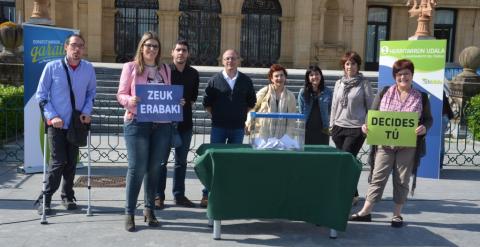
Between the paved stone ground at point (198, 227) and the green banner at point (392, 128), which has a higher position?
the green banner at point (392, 128)

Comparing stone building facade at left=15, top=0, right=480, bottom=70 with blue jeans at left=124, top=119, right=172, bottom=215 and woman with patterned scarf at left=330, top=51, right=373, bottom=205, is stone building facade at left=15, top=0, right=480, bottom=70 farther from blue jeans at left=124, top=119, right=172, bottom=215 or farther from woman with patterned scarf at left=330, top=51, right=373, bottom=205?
blue jeans at left=124, top=119, right=172, bottom=215

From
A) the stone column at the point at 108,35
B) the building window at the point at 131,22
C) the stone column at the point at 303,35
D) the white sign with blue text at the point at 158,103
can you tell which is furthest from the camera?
the stone column at the point at 303,35

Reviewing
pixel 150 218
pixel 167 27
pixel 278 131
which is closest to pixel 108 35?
pixel 167 27

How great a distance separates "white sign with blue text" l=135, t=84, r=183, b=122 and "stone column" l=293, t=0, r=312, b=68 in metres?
18.7

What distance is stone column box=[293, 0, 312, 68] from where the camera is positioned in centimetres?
2391

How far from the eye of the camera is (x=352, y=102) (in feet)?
22.6

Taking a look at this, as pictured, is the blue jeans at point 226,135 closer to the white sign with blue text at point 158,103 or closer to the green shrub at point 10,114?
the white sign with blue text at point 158,103

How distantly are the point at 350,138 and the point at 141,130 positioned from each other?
9.32 ft

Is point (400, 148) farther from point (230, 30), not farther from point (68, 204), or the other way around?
point (230, 30)

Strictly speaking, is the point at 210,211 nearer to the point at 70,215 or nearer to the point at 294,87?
the point at 70,215

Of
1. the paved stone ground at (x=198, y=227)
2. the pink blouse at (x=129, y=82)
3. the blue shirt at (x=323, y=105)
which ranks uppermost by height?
the pink blouse at (x=129, y=82)

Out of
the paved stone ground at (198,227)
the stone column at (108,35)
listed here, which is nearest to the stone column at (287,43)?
the stone column at (108,35)

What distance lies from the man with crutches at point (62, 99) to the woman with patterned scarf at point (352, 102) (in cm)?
326

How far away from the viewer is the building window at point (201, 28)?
949 inches
